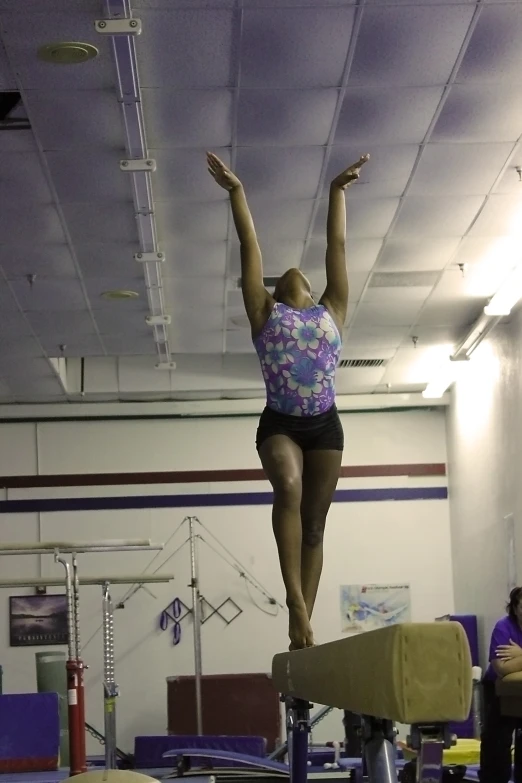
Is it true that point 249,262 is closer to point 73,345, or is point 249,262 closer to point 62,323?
point 62,323

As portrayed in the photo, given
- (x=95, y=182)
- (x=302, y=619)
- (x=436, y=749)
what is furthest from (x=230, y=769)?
(x=436, y=749)

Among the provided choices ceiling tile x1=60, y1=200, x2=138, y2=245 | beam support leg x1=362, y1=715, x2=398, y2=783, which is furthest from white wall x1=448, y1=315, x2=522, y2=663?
beam support leg x1=362, y1=715, x2=398, y2=783

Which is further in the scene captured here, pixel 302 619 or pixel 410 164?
pixel 410 164

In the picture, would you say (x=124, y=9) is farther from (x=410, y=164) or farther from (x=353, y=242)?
(x=353, y=242)

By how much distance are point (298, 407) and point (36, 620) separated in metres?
12.0

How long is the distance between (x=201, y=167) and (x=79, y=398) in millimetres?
7775

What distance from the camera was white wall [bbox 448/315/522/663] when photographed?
494 inches

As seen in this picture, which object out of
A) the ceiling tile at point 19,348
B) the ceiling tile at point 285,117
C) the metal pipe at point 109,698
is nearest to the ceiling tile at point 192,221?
the ceiling tile at point 285,117

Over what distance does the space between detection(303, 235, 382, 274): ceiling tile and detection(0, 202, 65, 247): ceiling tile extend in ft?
8.04

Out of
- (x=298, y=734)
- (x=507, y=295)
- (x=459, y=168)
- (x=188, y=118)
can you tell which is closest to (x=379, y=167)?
(x=459, y=168)

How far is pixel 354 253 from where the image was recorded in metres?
10.9

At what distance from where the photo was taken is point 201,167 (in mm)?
8898

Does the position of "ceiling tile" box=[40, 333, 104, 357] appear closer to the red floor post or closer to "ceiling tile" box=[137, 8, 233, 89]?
the red floor post

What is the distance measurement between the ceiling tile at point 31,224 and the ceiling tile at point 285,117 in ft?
6.92
